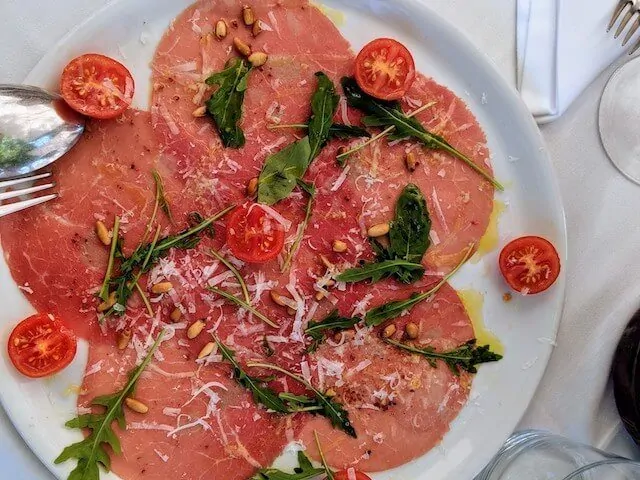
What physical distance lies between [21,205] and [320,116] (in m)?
0.96

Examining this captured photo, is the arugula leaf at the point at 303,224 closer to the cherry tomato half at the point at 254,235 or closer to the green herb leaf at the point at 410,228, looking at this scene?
the cherry tomato half at the point at 254,235

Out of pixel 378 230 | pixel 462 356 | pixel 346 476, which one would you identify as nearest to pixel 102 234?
pixel 378 230

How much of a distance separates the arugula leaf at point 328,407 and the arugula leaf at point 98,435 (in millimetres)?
395

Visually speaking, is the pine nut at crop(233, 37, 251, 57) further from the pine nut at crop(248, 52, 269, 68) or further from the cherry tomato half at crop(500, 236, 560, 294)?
the cherry tomato half at crop(500, 236, 560, 294)

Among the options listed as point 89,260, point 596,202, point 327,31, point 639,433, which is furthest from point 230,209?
point 639,433

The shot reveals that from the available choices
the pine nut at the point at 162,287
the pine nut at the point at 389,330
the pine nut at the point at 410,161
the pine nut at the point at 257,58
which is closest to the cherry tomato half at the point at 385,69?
the pine nut at the point at 410,161

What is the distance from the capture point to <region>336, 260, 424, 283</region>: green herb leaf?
6.92 ft

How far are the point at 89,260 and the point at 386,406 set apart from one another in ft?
3.50

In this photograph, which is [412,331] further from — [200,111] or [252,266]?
[200,111]

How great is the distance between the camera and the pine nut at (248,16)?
2.11 metres

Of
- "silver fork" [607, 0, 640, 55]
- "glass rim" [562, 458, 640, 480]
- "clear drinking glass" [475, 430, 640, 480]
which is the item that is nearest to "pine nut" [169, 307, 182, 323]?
"clear drinking glass" [475, 430, 640, 480]

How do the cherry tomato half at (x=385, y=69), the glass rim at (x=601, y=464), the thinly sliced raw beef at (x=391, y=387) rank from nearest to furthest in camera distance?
the glass rim at (x=601, y=464) < the cherry tomato half at (x=385, y=69) < the thinly sliced raw beef at (x=391, y=387)

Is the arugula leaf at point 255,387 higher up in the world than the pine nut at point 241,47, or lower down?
lower down

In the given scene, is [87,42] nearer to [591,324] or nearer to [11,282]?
[11,282]
